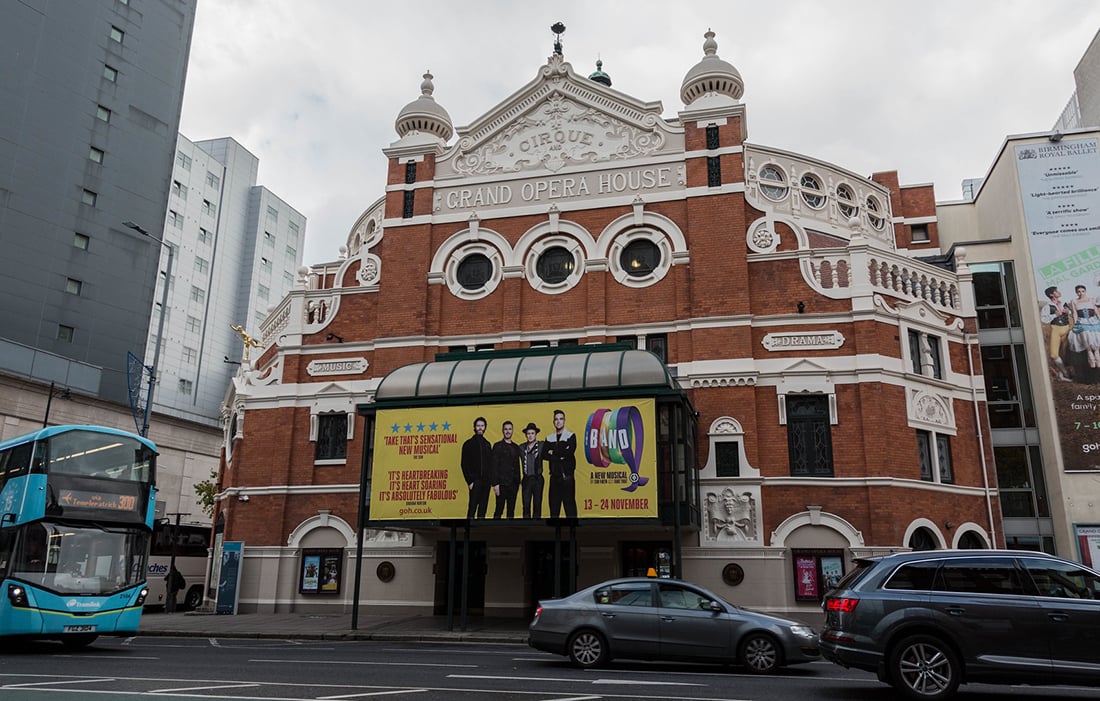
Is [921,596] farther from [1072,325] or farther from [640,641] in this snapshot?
[1072,325]

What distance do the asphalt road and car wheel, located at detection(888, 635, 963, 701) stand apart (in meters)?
0.43

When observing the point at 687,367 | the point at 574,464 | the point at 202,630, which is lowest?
the point at 202,630

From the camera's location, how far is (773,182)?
35.0 meters

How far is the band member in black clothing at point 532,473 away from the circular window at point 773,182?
59.0 ft

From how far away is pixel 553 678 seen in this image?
12.1m

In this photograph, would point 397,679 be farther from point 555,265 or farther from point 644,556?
point 555,265

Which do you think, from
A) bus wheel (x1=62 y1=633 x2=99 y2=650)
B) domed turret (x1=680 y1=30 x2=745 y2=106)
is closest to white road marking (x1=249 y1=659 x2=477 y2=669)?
bus wheel (x1=62 y1=633 x2=99 y2=650)

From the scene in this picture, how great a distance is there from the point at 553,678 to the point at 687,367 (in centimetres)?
1464

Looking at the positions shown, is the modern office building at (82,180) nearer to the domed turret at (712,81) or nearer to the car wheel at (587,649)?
the domed turret at (712,81)

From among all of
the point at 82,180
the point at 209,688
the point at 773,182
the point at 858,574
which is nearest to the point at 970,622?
the point at 858,574

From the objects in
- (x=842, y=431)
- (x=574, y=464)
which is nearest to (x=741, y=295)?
(x=842, y=431)

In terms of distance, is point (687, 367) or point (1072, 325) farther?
point (1072, 325)

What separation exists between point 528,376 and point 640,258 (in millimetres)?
6714

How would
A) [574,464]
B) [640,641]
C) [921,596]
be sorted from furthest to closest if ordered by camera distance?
[574,464], [640,641], [921,596]
